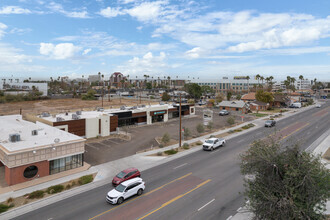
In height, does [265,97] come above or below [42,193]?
above

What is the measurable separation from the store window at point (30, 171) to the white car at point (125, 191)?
11.1 metres

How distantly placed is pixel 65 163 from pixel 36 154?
12.4 feet

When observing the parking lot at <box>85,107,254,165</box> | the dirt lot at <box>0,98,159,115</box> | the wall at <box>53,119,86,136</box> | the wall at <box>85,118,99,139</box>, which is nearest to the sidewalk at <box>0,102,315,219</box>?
the parking lot at <box>85,107,254,165</box>

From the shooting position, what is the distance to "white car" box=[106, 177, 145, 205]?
61.9 ft

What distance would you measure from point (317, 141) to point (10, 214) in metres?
47.1

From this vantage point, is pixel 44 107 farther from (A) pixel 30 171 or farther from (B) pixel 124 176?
(B) pixel 124 176

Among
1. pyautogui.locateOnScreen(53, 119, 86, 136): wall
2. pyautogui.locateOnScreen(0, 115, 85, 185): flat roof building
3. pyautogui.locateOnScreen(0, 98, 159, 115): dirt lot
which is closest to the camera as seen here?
pyautogui.locateOnScreen(0, 115, 85, 185): flat roof building

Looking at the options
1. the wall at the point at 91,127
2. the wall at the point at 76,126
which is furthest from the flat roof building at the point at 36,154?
the wall at the point at 91,127

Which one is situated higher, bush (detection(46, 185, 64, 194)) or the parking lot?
the parking lot

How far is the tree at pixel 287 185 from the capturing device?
454 inches

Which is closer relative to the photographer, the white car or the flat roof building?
the white car

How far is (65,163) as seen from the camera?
27094 millimetres

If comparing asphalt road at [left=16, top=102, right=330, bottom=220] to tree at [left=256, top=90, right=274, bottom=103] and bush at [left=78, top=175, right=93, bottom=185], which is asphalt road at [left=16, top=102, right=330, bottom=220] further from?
tree at [left=256, top=90, right=274, bottom=103]

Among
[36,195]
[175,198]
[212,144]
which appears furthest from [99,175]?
[212,144]
